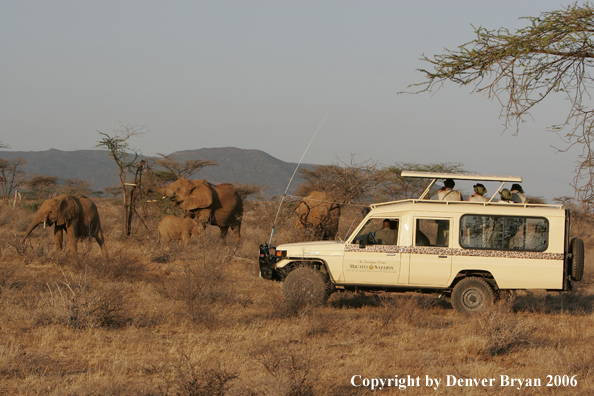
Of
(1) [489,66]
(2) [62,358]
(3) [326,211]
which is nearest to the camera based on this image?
(2) [62,358]

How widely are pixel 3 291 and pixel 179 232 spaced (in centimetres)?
892

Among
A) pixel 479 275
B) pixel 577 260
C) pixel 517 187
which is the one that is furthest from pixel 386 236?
pixel 577 260

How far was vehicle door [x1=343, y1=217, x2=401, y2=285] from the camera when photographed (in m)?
8.86

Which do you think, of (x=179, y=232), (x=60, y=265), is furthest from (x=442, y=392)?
(x=179, y=232)

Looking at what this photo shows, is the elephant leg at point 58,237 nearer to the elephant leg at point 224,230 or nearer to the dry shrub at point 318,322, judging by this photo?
the elephant leg at point 224,230

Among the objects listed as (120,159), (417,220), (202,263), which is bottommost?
(202,263)

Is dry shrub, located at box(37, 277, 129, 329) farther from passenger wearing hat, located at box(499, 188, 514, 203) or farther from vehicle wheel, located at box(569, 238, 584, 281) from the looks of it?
vehicle wheel, located at box(569, 238, 584, 281)

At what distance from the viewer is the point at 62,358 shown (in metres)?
6.02

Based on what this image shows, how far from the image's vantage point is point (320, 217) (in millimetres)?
15156

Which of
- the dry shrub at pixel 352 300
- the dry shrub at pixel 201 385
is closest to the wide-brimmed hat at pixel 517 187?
the dry shrub at pixel 352 300

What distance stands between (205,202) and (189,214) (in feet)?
2.59

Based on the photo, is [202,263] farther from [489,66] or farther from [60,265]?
[489,66]

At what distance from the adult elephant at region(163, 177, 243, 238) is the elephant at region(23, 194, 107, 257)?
3070 mm

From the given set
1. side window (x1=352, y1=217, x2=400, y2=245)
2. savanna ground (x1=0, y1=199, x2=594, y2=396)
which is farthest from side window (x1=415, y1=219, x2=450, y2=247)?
savanna ground (x1=0, y1=199, x2=594, y2=396)
